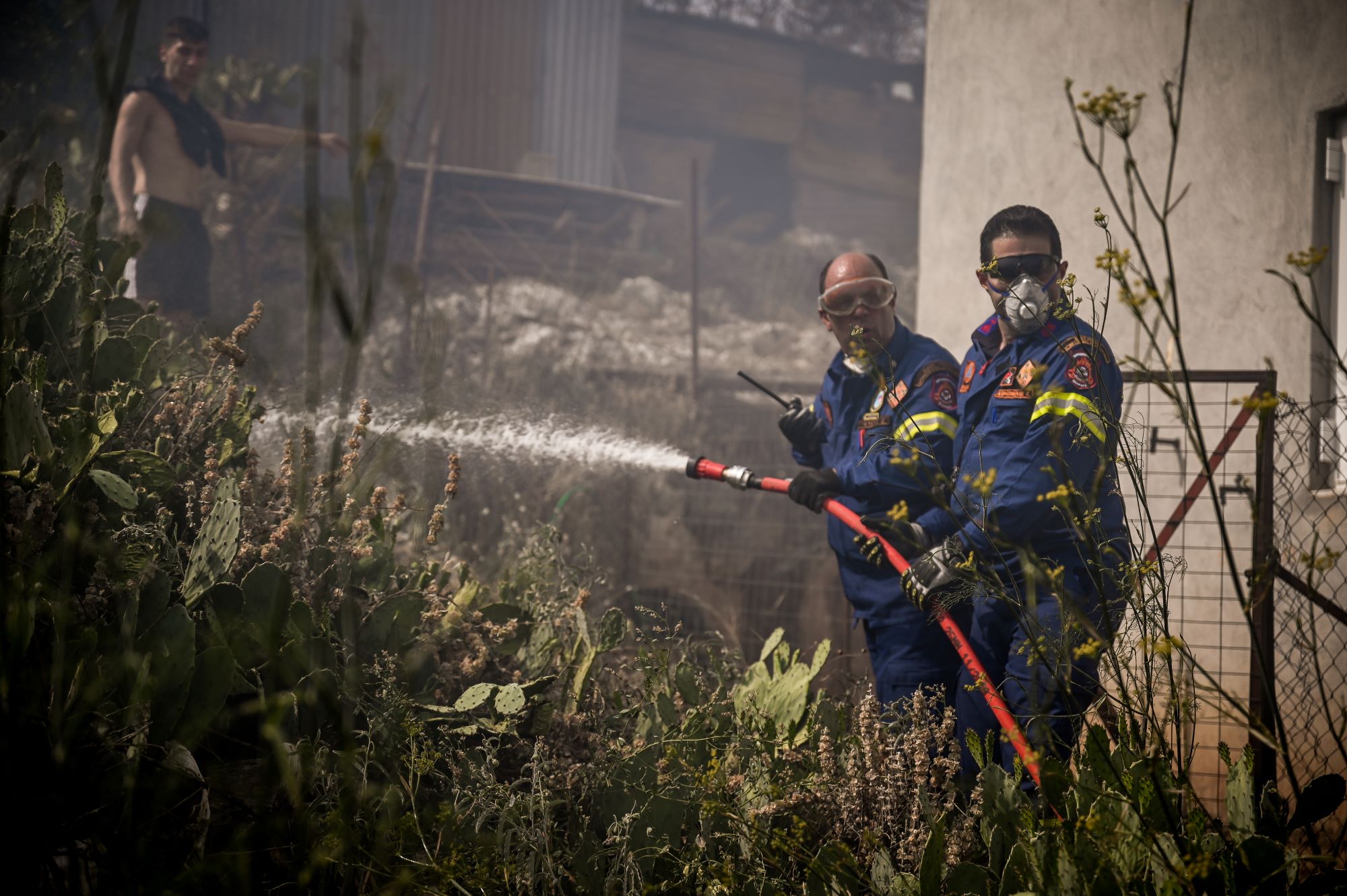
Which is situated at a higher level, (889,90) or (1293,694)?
(889,90)

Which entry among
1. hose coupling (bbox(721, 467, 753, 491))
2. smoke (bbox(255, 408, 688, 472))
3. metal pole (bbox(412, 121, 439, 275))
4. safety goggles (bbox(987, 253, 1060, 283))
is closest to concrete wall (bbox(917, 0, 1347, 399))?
safety goggles (bbox(987, 253, 1060, 283))

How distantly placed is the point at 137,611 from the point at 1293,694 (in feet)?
14.8

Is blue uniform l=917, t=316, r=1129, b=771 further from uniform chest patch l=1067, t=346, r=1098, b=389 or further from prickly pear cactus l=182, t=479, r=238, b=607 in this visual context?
prickly pear cactus l=182, t=479, r=238, b=607

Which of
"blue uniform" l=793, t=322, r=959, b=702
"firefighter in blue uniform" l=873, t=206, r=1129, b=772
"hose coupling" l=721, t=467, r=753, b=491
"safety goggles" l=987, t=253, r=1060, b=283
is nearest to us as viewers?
"firefighter in blue uniform" l=873, t=206, r=1129, b=772

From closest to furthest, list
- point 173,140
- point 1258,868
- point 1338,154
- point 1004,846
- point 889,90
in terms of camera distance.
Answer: point 1258,868, point 1004,846, point 1338,154, point 173,140, point 889,90

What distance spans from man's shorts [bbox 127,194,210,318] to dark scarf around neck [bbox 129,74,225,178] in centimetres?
29

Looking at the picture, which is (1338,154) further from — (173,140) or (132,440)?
(173,140)

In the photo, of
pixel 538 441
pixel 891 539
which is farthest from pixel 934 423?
pixel 538 441

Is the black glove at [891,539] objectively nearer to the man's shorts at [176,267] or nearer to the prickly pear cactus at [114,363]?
the prickly pear cactus at [114,363]

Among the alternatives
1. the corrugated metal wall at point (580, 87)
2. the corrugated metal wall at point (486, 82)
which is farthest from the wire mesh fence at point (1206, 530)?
the corrugated metal wall at point (580, 87)

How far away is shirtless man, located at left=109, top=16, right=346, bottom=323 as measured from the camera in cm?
462

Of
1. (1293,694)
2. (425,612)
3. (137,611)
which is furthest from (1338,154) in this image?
(137,611)

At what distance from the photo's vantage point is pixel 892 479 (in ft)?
10.2

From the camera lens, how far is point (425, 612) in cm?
274
